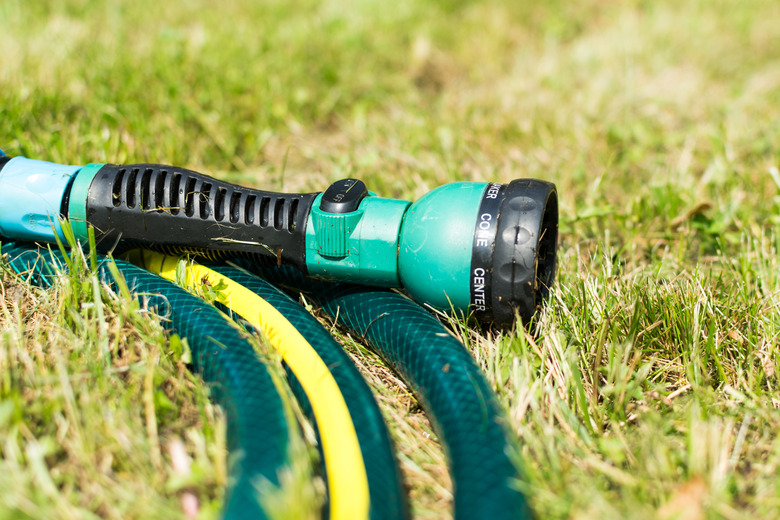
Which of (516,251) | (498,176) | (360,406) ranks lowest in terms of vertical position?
(360,406)

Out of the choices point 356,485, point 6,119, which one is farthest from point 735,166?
point 6,119

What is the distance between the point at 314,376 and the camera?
1584 millimetres

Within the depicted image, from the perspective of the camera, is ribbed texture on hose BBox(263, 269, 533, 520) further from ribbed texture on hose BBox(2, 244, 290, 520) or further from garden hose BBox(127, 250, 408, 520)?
ribbed texture on hose BBox(2, 244, 290, 520)

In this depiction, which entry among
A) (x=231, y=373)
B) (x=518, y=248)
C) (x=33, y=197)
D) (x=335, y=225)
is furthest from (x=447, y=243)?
(x=33, y=197)

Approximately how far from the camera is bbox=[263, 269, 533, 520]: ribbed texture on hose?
126 cm

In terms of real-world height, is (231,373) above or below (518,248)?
below

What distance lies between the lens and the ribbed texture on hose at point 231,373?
4.05 ft

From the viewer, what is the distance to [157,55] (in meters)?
3.58

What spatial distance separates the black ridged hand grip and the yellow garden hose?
13cm

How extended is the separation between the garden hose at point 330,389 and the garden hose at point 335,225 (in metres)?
0.10

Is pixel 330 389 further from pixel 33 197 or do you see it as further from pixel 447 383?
Result: pixel 33 197

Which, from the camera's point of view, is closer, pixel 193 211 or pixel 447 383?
pixel 447 383

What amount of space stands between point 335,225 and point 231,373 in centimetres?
49

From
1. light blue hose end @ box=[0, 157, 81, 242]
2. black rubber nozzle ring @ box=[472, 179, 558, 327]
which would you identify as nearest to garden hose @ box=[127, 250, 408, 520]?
light blue hose end @ box=[0, 157, 81, 242]
